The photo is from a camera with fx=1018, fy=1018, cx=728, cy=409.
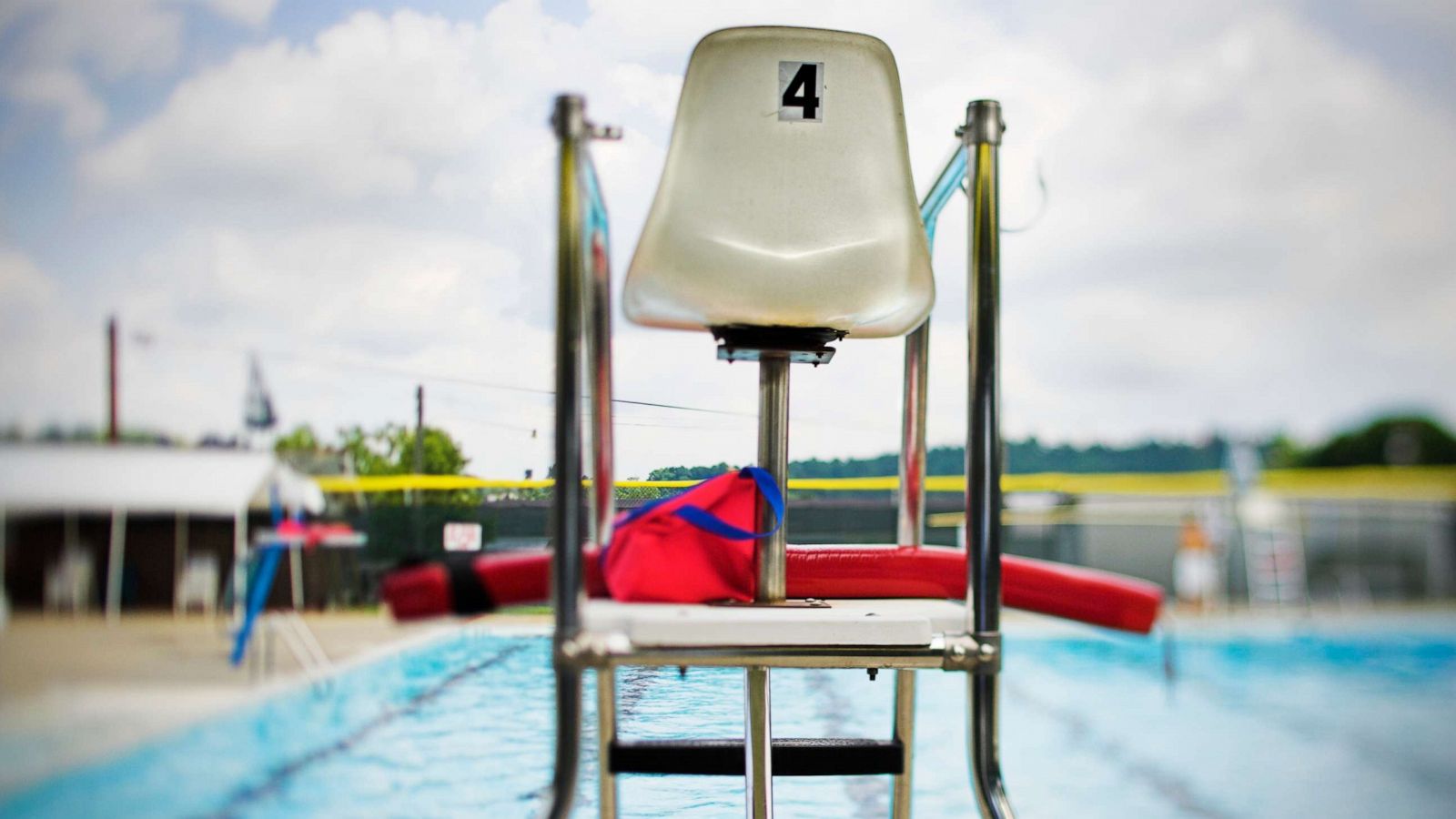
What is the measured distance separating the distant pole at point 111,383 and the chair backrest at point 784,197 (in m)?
1.14

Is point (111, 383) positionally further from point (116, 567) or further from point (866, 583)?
point (866, 583)

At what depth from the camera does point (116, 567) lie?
1.51 meters

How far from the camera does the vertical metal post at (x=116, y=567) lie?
150cm

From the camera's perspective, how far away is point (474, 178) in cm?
195

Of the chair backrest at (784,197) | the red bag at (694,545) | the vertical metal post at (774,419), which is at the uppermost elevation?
the chair backrest at (784,197)

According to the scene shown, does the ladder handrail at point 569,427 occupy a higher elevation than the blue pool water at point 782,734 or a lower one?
higher

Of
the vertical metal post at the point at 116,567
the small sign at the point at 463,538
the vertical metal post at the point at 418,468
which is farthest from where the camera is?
the vertical metal post at the point at 418,468

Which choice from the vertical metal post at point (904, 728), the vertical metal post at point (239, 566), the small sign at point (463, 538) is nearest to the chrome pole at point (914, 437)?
the vertical metal post at point (904, 728)

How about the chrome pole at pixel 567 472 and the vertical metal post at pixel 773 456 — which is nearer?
the chrome pole at pixel 567 472

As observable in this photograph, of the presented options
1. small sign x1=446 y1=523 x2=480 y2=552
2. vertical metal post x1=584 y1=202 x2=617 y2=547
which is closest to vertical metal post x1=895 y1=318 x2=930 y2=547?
vertical metal post x1=584 y1=202 x2=617 y2=547

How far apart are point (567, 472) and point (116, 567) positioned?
121 cm

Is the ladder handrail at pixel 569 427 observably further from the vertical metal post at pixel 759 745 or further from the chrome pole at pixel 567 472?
the vertical metal post at pixel 759 745

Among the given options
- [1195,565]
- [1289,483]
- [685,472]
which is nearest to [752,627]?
[685,472]

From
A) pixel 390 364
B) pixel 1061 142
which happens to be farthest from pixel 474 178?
pixel 1061 142
